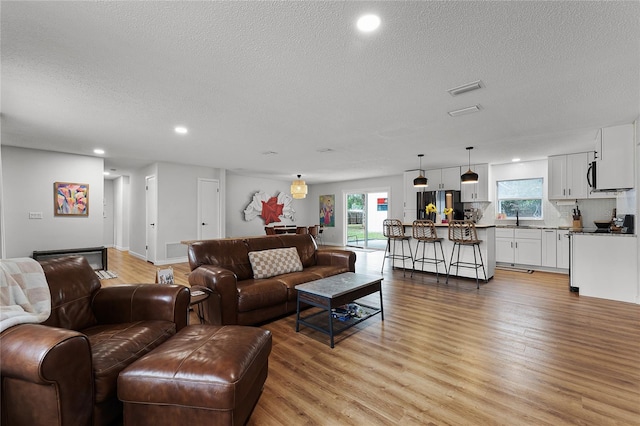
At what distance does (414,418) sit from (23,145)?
282 inches

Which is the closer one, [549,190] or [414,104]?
[414,104]

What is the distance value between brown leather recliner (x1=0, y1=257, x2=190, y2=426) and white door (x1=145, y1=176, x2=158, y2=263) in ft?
16.4

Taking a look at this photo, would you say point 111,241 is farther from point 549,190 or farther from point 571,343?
point 549,190

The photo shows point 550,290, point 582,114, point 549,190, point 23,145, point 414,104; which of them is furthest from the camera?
point 549,190

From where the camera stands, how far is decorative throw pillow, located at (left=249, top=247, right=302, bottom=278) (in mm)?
3469

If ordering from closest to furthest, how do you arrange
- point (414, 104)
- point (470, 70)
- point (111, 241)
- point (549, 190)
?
point (470, 70) < point (414, 104) < point (549, 190) < point (111, 241)

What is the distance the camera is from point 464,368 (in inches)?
86.2

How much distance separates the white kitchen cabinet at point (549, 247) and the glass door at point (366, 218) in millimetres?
4391

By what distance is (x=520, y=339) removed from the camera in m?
2.69

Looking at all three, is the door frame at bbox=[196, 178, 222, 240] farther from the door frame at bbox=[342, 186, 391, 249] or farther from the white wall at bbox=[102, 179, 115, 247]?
the white wall at bbox=[102, 179, 115, 247]

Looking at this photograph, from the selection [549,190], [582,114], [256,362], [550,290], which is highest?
[582,114]

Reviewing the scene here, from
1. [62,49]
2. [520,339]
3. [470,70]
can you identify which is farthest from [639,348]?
[62,49]

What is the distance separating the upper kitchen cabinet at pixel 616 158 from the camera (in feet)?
12.5

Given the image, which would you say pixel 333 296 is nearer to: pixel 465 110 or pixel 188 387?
pixel 188 387
